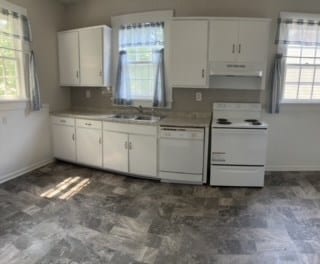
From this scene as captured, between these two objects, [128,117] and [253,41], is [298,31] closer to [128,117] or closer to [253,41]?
[253,41]

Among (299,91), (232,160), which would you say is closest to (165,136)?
(232,160)

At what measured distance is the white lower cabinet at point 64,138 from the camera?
4.18 m

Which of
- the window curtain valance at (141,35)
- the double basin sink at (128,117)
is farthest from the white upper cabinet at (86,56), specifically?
the double basin sink at (128,117)

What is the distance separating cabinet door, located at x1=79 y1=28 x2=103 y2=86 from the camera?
4008 millimetres

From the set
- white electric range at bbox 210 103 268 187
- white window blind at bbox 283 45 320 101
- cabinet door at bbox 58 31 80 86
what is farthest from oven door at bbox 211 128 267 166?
cabinet door at bbox 58 31 80 86

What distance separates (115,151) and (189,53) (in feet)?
5.93

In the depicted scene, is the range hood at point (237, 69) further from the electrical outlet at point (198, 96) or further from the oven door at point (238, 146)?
the oven door at point (238, 146)

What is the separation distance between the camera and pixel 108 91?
14.6ft

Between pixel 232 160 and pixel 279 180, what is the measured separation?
945 millimetres

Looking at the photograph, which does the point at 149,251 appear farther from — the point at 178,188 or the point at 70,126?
the point at 70,126

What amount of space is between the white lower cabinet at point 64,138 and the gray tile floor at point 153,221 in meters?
0.58

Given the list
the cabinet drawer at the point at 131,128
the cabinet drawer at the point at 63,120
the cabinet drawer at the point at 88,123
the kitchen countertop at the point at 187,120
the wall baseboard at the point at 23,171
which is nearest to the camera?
the kitchen countertop at the point at 187,120

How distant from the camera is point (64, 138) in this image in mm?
4273

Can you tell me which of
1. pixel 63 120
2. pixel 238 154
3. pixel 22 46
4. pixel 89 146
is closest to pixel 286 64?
pixel 238 154
